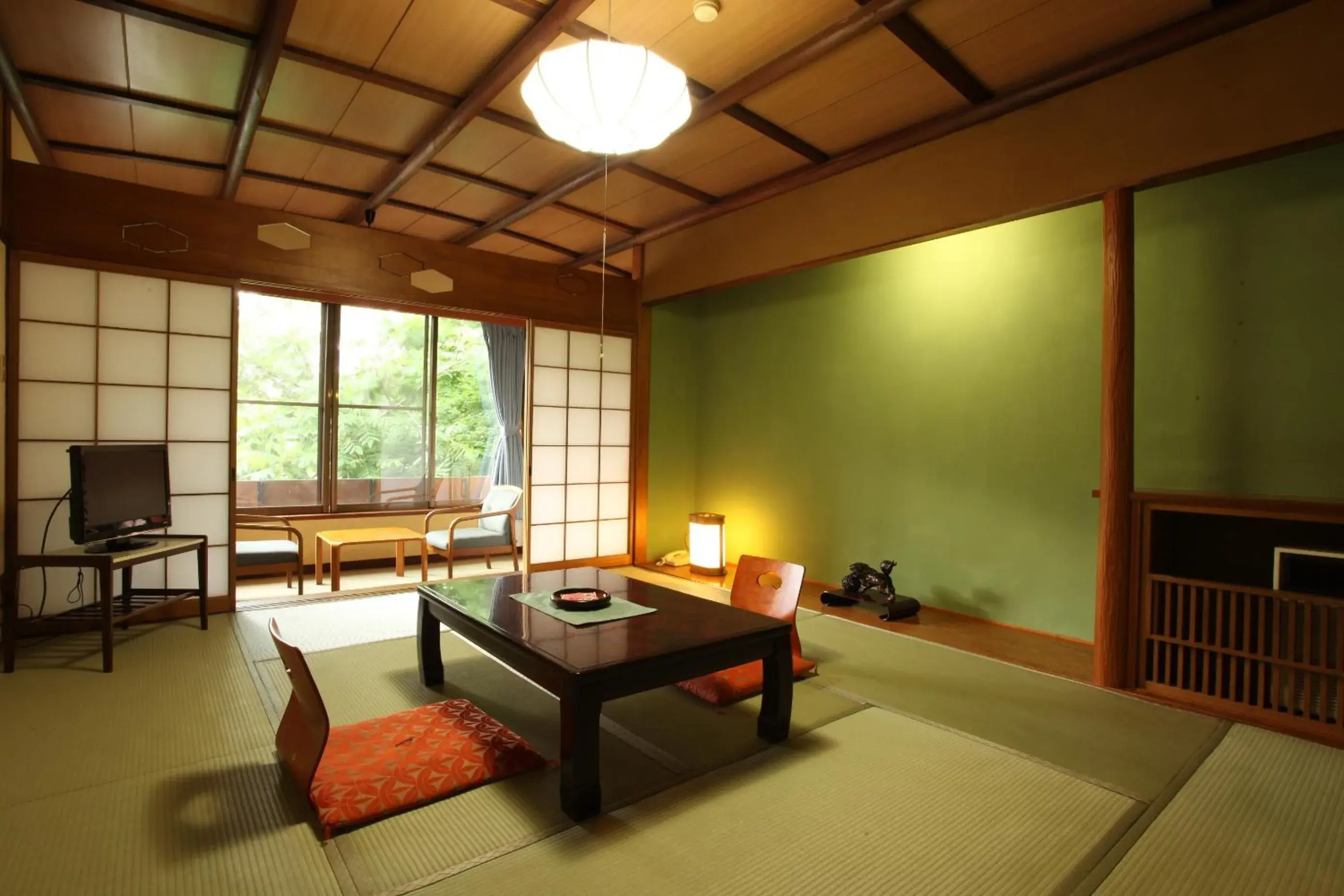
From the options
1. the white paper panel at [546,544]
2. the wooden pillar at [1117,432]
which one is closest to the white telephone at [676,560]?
the white paper panel at [546,544]

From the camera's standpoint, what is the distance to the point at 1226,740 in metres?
2.36

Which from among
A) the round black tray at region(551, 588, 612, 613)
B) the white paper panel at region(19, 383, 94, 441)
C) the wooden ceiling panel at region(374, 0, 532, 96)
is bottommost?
the round black tray at region(551, 588, 612, 613)

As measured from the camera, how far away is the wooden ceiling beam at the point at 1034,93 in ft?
7.99

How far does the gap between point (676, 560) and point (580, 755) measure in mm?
3667

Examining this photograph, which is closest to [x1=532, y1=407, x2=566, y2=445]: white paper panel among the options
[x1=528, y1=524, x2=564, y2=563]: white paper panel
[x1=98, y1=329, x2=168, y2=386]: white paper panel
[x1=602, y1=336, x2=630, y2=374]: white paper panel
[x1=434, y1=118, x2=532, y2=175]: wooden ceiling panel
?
[x1=602, y1=336, x2=630, y2=374]: white paper panel

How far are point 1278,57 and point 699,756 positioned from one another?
323 cm

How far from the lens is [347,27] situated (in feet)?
9.09

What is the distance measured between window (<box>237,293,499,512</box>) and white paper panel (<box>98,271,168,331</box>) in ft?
5.97

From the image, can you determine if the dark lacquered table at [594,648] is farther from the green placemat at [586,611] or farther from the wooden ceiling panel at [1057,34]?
the wooden ceiling panel at [1057,34]

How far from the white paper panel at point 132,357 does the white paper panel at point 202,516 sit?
69cm

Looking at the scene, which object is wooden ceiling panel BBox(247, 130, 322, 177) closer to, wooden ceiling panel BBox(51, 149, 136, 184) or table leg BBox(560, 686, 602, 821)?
wooden ceiling panel BBox(51, 149, 136, 184)

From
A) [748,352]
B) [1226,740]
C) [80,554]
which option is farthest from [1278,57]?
[80,554]

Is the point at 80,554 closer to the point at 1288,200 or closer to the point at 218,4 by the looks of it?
the point at 218,4

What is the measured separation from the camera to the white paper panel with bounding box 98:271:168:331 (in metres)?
3.61
